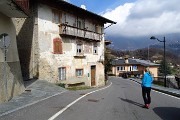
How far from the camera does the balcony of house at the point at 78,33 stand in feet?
94.9

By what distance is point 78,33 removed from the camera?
31781 mm

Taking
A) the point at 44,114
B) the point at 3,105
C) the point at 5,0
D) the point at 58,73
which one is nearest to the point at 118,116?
the point at 44,114

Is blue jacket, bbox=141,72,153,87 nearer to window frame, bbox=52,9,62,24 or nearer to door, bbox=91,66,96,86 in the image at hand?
window frame, bbox=52,9,62,24

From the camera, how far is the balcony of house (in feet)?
94.9

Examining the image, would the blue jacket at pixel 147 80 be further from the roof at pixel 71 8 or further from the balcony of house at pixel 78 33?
the balcony of house at pixel 78 33

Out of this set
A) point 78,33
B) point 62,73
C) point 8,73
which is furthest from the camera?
point 78,33

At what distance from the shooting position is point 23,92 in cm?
1683

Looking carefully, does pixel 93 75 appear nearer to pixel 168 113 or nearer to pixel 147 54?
pixel 168 113

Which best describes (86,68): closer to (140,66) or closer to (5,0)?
(5,0)

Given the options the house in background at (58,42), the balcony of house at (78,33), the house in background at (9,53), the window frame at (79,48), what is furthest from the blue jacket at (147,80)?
the window frame at (79,48)

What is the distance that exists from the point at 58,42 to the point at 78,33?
12.2ft

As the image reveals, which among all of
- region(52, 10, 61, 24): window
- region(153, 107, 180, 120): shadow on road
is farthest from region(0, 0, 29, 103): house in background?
region(52, 10, 61, 24): window

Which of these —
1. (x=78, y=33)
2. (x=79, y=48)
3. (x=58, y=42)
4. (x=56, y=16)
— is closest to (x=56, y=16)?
(x=56, y=16)

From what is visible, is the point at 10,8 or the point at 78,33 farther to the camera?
the point at 78,33
